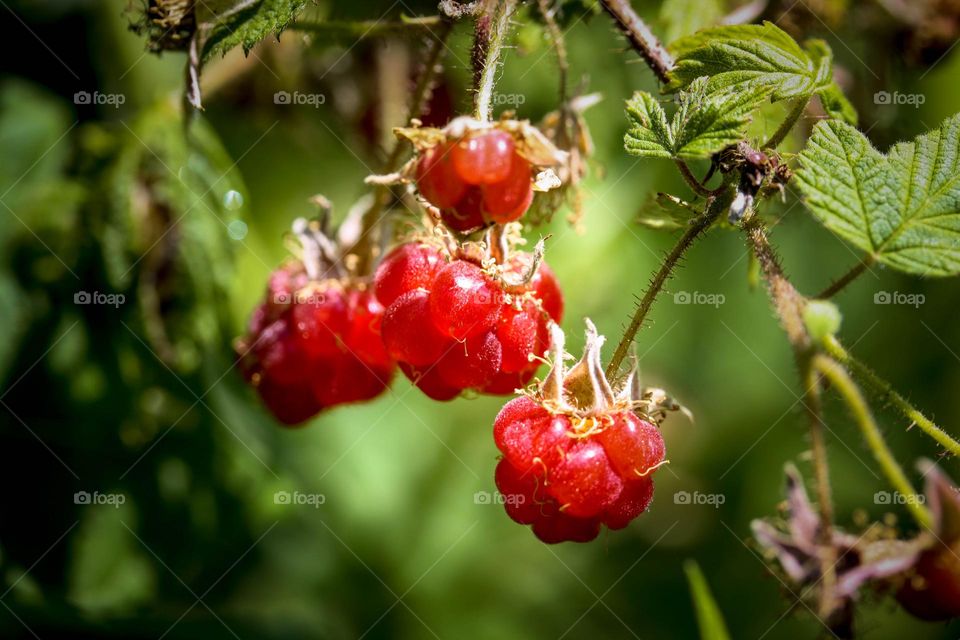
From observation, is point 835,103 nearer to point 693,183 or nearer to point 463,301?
point 693,183

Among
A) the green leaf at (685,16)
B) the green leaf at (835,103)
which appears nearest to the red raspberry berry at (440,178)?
the green leaf at (835,103)

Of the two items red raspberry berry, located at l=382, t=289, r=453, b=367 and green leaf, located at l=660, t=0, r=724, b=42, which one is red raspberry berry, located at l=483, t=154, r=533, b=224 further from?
green leaf, located at l=660, t=0, r=724, b=42

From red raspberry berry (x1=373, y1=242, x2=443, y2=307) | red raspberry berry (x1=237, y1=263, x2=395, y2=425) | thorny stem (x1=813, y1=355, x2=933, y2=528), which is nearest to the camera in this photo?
thorny stem (x1=813, y1=355, x2=933, y2=528)

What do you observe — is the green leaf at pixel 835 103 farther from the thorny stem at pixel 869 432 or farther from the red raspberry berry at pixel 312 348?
the red raspberry berry at pixel 312 348

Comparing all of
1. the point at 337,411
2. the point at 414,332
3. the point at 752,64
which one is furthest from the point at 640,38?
the point at 337,411

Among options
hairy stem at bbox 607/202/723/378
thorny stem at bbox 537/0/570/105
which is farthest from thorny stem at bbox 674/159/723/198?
thorny stem at bbox 537/0/570/105

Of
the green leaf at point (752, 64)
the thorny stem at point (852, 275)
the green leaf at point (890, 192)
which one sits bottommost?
the thorny stem at point (852, 275)
